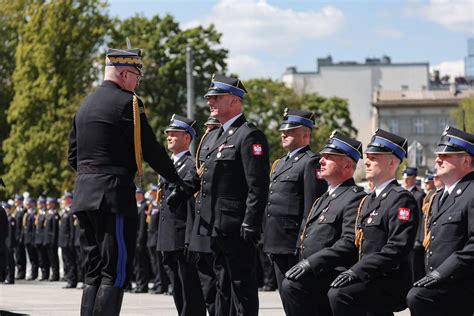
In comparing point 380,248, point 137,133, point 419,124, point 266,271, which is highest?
point 137,133

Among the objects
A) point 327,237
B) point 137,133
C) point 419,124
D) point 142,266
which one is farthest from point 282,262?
point 419,124

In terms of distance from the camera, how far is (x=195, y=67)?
51.4 metres

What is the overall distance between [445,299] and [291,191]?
2.94 meters

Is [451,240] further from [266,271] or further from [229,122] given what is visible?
[266,271]

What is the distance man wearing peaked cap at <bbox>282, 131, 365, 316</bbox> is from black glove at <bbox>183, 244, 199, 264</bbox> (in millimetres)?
1475

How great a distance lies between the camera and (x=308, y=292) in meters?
8.62

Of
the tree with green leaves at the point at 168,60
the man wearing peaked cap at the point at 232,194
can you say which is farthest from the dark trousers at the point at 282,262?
the tree with green leaves at the point at 168,60

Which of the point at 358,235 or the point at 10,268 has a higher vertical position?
the point at 358,235

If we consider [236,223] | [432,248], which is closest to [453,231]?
[432,248]

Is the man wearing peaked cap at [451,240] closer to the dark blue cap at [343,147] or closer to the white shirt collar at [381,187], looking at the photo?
the white shirt collar at [381,187]

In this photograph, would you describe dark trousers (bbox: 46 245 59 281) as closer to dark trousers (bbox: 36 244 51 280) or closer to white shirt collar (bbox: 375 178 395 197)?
dark trousers (bbox: 36 244 51 280)

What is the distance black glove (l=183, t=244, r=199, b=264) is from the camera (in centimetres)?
1033

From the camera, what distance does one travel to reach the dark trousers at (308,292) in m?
8.60

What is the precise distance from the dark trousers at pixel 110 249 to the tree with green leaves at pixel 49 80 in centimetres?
4265
